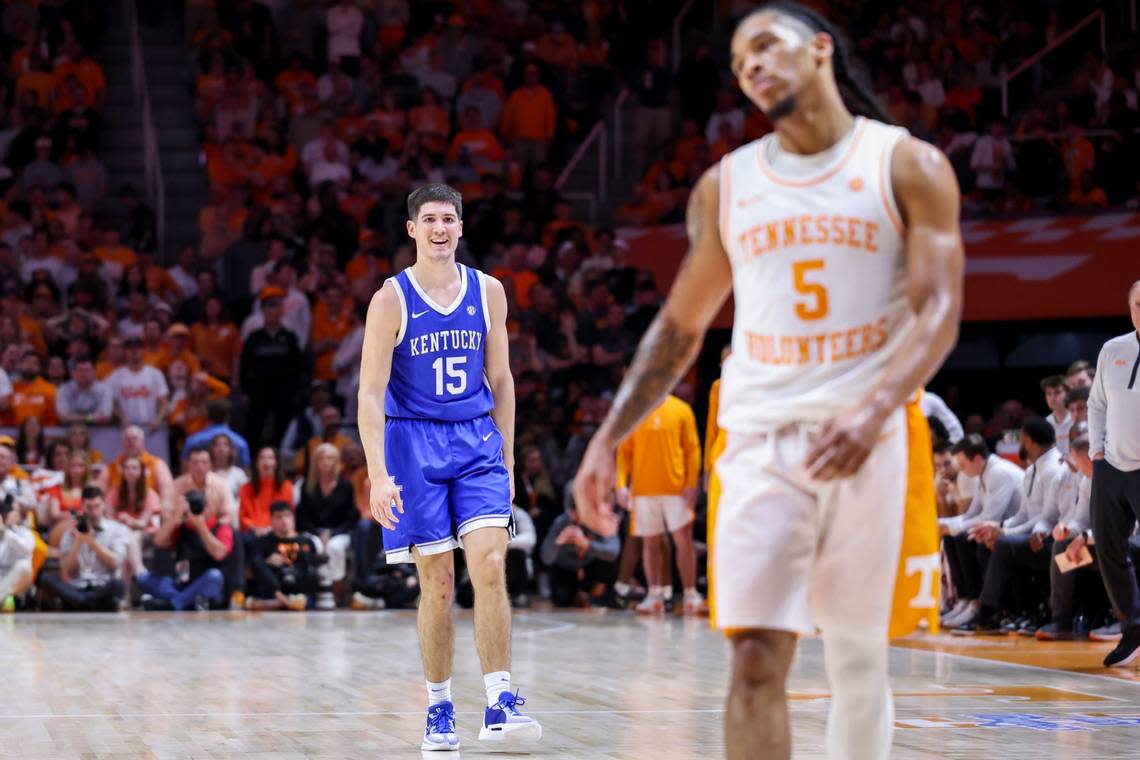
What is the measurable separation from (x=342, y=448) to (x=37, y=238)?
166 inches

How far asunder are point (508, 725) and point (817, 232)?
3.15 meters

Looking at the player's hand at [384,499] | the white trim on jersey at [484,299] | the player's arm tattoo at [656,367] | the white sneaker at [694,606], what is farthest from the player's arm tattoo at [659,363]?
the white sneaker at [694,606]

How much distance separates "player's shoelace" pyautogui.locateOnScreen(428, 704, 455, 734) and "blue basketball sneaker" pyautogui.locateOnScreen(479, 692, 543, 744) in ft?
0.39

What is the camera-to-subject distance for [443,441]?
6.74m

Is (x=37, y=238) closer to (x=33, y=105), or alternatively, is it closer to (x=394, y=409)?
(x=33, y=105)

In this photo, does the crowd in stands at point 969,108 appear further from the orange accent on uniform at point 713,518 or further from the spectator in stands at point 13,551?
the orange accent on uniform at point 713,518

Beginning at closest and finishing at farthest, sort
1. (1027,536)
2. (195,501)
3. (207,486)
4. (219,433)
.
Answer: (1027,536) < (195,501) < (207,486) < (219,433)

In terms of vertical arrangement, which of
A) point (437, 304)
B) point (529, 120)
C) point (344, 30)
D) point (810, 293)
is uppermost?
point (344, 30)

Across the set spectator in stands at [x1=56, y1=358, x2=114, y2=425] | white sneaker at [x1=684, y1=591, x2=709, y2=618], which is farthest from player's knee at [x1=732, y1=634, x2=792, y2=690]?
spectator in stands at [x1=56, y1=358, x2=114, y2=425]

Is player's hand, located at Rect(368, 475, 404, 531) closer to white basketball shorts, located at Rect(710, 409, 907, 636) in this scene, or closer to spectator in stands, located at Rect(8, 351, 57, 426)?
white basketball shorts, located at Rect(710, 409, 907, 636)

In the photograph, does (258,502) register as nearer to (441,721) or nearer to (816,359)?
(441,721)

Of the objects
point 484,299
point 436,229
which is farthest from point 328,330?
point 436,229

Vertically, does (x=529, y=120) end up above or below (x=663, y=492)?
above

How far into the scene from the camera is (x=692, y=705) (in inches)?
311
